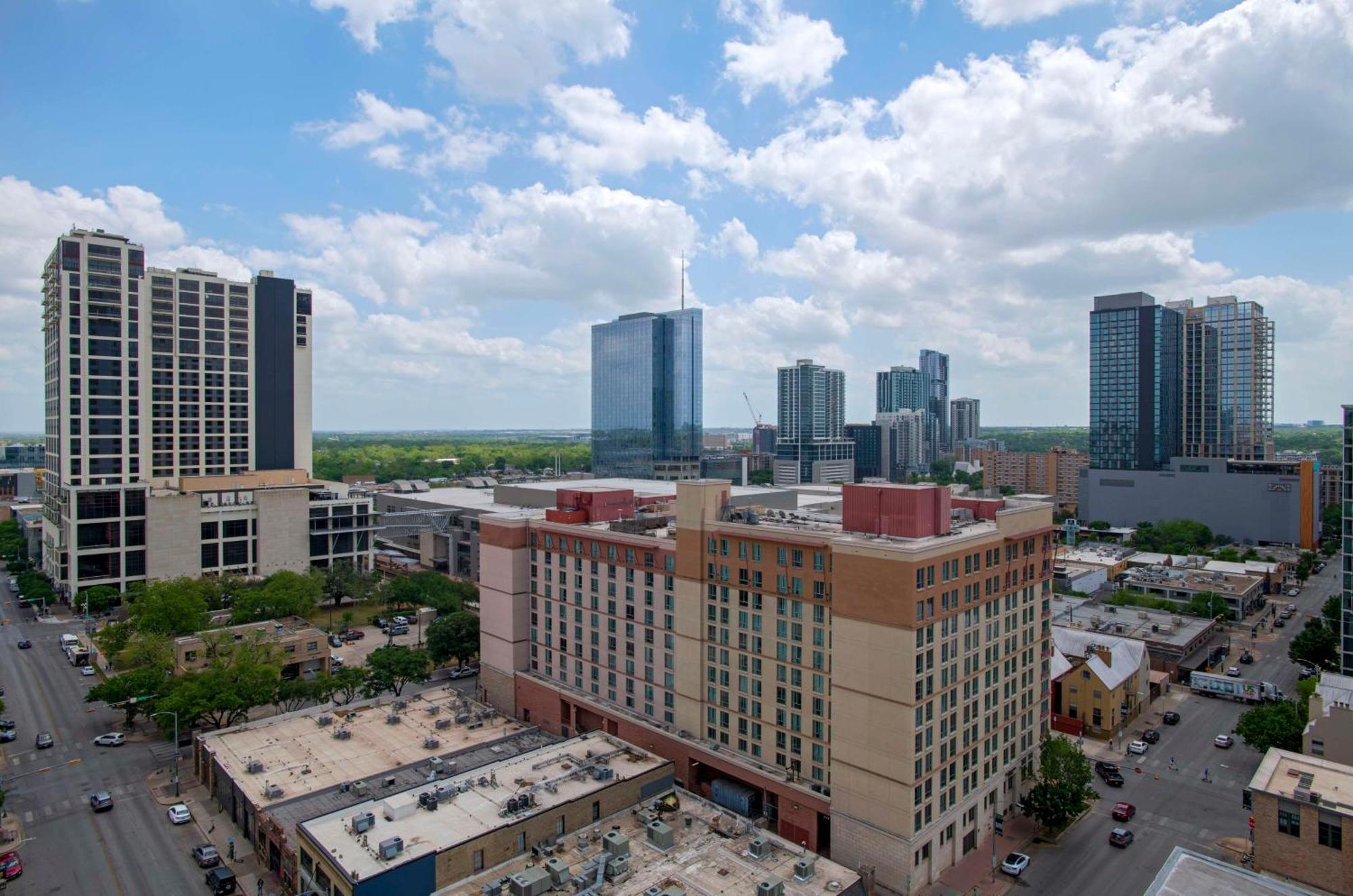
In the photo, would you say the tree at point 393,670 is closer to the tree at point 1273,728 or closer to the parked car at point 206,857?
the parked car at point 206,857

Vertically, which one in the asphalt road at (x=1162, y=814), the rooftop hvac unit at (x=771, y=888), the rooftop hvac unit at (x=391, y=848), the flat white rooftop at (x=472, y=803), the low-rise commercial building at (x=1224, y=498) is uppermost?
the low-rise commercial building at (x=1224, y=498)

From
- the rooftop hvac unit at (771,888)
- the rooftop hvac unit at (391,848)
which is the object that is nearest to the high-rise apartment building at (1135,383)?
the rooftop hvac unit at (771,888)

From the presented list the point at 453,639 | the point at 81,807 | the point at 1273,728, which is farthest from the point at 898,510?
the point at 81,807

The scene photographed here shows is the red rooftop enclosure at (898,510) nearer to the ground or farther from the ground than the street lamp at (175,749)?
farther from the ground

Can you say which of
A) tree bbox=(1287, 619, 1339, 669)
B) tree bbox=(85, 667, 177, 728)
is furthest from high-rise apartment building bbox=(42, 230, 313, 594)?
tree bbox=(1287, 619, 1339, 669)

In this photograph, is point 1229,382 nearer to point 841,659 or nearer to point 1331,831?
point 1331,831

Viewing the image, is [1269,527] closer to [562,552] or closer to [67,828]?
[562,552]

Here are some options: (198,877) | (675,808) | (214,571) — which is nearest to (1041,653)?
(675,808)
